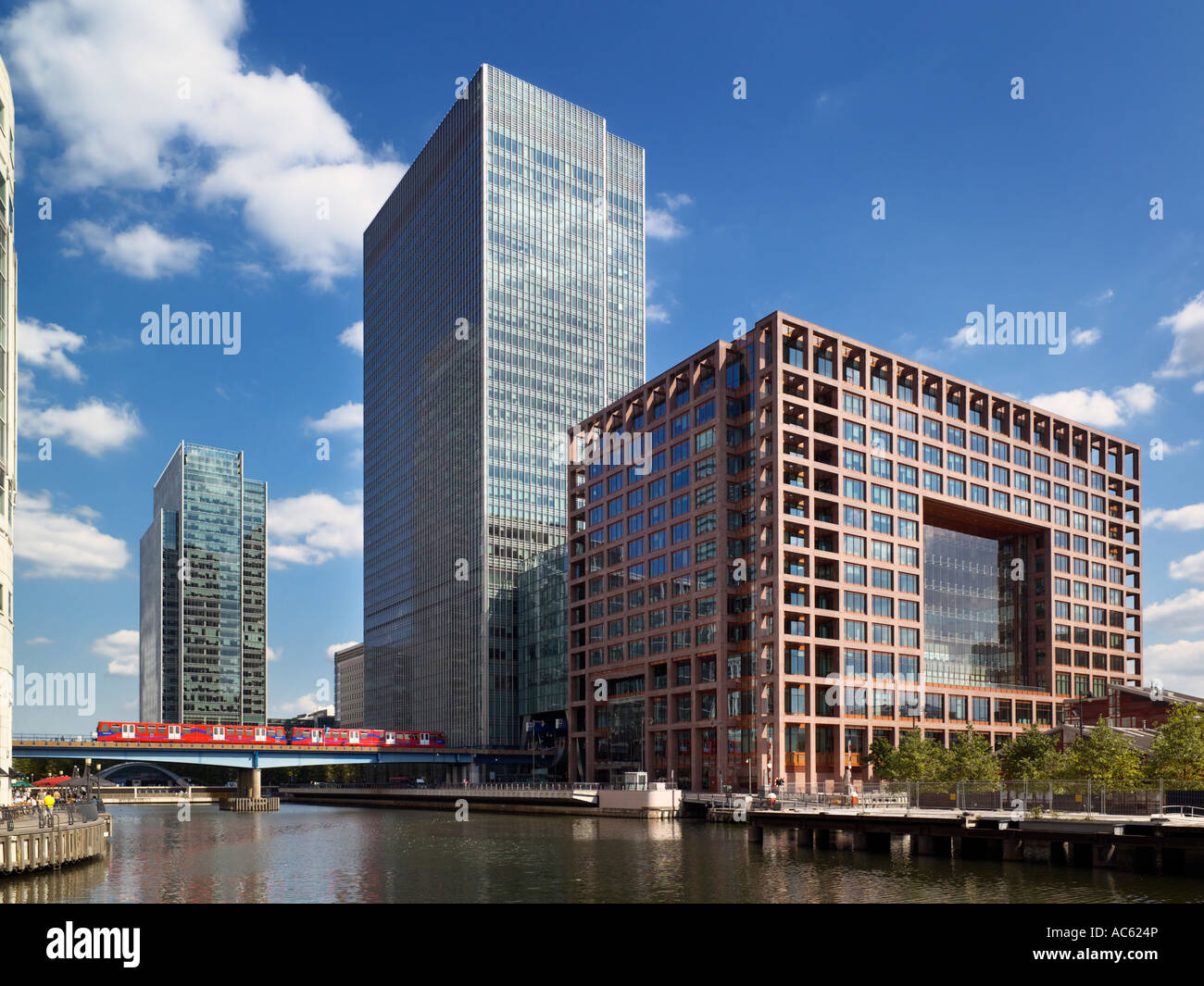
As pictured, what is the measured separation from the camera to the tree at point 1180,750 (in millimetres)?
73250

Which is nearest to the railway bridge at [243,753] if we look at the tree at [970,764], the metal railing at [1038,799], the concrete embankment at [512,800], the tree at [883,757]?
the concrete embankment at [512,800]

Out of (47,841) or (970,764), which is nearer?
(47,841)

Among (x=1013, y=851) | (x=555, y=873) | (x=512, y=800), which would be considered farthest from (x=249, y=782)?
(x=1013, y=851)

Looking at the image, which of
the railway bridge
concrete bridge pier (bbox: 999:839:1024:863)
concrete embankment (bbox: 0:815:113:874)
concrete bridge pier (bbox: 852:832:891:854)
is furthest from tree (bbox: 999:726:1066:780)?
the railway bridge

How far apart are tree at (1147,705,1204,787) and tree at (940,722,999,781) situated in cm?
1326

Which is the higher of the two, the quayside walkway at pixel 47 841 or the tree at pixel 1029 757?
the quayside walkway at pixel 47 841

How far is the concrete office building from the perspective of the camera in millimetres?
67625

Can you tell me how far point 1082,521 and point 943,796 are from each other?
10103 cm

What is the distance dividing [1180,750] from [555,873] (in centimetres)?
4535

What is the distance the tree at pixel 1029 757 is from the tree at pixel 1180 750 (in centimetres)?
789

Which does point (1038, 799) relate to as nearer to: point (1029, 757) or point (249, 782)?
point (1029, 757)

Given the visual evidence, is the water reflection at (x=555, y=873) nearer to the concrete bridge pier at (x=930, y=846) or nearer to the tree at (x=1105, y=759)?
the concrete bridge pier at (x=930, y=846)

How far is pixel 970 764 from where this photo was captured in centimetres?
9081

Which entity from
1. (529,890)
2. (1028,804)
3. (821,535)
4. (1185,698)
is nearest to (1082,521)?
(1185,698)
